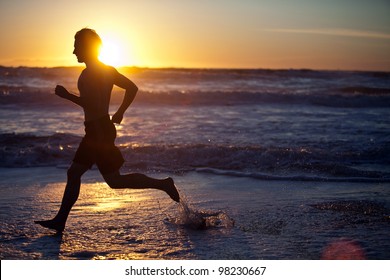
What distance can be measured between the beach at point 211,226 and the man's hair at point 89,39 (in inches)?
64.5

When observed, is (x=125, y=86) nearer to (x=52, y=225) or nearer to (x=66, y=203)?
(x=66, y=203)

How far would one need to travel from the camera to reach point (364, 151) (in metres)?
9.09

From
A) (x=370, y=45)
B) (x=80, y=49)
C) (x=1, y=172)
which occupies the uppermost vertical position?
(x=370, y=45)

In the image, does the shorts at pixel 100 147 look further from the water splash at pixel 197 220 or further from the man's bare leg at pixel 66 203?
the water splash at pixel 197 220

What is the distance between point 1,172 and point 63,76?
20.1 m

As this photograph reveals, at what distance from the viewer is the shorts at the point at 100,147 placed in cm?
439

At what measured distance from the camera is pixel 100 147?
14.6 feet

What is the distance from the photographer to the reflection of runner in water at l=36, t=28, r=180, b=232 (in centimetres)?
432

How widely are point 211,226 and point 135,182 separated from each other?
0.83 metres

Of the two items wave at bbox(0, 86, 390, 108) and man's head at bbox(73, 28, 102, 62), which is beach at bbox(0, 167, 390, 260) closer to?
man's head at bbox(73, 28, 102, 62)

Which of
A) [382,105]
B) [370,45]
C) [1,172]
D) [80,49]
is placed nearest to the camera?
[80,49]

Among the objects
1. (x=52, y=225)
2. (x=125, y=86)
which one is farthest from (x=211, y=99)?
(x=52, y=225)

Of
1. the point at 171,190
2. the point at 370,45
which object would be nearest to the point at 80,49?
the point at 171,190
